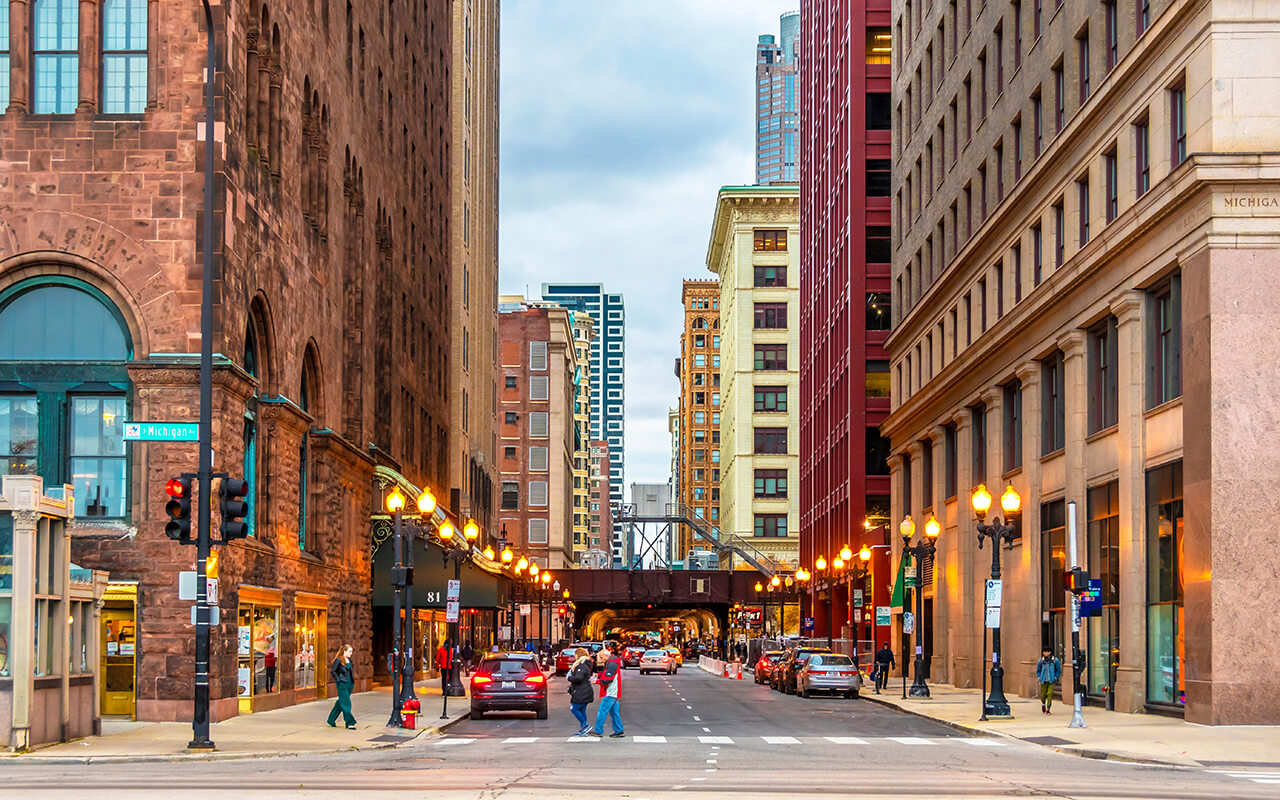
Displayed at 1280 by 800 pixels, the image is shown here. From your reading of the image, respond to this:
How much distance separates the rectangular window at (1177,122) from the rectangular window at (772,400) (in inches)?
4315

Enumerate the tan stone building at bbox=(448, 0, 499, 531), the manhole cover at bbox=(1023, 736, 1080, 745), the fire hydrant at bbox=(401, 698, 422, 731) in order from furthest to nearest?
the tan stone building at bbox=(448, 0, 499, 531)
the fire hydrant at bbox=(401, 698, 422, 731)
the manhole cover at bbox=(1023, 736, 1080, 745)

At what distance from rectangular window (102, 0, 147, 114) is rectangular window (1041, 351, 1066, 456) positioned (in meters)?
26.2

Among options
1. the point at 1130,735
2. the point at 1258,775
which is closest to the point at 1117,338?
the point at 1130,735

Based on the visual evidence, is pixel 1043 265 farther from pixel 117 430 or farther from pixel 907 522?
pixel 117 430

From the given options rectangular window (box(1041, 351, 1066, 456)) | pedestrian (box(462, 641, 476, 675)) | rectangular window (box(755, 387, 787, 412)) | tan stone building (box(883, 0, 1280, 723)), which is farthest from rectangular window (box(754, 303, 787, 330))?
rectangular window (box(1041, 351, 1066, 456))

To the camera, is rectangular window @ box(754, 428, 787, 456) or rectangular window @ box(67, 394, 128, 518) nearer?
rectangular window @ box(67, 394, 128, 518)

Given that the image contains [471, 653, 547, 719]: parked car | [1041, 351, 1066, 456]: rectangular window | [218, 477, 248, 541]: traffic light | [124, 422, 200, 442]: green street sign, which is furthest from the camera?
[1041, 351, 1066, 456]: rectangular window

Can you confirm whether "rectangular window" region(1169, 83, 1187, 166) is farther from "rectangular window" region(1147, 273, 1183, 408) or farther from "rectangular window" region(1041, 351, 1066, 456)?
"rectangular window" region(1041, 351, 1066, 456)

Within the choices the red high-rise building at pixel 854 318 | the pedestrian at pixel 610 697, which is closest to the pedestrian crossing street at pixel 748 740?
the pedestrian at pixel 610 697

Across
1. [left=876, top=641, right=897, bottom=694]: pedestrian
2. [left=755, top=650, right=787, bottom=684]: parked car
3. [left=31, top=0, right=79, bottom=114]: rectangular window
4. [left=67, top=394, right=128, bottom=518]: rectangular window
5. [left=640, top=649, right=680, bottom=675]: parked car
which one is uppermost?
[left=31, top=0, right=79, bottom=114]: rectangular window

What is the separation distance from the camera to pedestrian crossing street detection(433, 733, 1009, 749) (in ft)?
94.4

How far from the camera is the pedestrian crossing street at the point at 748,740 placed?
2878 centimetres

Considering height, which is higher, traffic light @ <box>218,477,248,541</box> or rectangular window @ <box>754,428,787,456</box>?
rectangular window @ <box>754,428,787,456</box>

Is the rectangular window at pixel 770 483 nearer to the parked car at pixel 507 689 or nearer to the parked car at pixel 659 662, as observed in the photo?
the parked car at pixel 659 662
